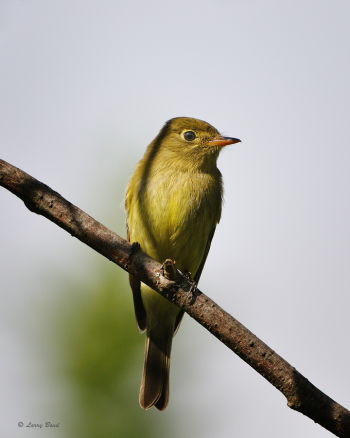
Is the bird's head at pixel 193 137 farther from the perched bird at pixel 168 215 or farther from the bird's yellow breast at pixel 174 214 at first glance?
the bird's yellow breast at pixel 174 214

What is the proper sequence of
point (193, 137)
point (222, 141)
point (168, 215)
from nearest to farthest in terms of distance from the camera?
point (168, 215) < point (222, 141) < point (193, 137)

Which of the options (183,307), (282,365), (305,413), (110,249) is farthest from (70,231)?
(305,413)

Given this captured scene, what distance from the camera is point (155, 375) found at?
5180 mm

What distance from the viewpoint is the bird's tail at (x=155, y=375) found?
4.77 metres

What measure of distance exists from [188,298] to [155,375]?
6.26 ft

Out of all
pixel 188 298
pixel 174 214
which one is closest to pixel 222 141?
pixel 174 214

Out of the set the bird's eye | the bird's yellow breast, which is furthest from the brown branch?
the bird's eye

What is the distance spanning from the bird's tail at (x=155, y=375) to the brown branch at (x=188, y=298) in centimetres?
148

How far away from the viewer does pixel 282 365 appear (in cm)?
313

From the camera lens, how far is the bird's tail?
188 inches

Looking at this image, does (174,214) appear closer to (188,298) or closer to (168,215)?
(168,215)

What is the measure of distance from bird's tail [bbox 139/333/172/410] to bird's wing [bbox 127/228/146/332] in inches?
14.4

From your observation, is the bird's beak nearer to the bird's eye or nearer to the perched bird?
the perched bird

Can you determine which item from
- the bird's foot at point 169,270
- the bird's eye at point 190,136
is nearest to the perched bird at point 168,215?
the bird's eye at point 190,136
